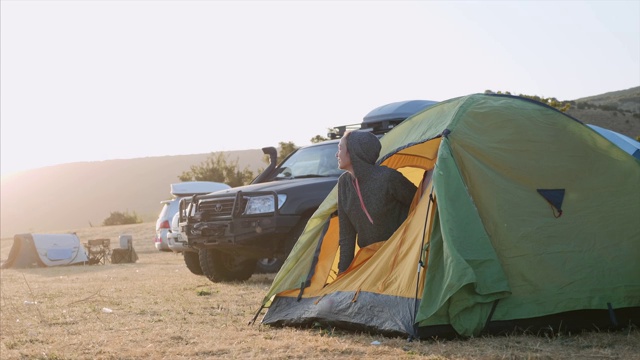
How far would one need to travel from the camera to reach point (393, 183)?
8047 millimetres

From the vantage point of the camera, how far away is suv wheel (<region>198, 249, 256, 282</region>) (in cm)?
1353

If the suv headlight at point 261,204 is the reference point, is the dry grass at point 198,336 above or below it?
below

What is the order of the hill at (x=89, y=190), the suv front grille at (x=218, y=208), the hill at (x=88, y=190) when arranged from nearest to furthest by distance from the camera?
the suv front grille at (x=218, y=208), the hill at (x=89, y=190), the hill at (x=88, y=190)

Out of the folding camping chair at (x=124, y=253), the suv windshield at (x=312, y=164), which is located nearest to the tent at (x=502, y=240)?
the suv windshield at (x=312, y=164)

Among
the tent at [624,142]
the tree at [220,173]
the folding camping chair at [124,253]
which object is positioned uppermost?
the tent at [624,142]

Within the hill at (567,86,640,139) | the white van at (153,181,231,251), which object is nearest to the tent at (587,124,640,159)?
the white van at (153,181,231,251)

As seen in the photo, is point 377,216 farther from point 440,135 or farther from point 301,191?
point 301,191

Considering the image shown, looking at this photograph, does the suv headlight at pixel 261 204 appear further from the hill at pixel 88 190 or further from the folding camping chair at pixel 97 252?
the hill at pixel 88 190

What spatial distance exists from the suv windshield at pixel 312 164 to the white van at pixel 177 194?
306 inches

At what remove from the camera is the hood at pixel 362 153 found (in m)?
8.13

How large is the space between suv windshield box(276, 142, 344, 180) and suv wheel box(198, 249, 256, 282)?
1519mm

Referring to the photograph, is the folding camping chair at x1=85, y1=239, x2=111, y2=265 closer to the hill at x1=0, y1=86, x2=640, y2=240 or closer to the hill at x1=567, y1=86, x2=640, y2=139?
the hill at x1=567, y1=86, x2=640, y2=139

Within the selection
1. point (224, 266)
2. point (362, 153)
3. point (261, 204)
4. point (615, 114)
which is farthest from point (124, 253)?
point (615, 114)

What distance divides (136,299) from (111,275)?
699 cm
